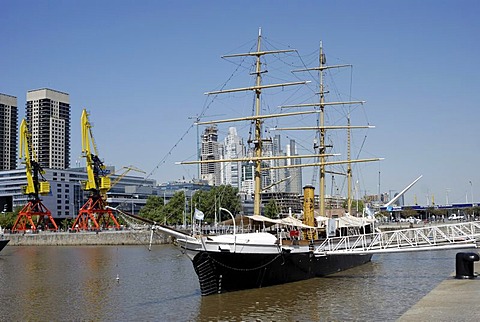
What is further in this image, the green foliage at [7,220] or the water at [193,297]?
the green foliage at [7,220]

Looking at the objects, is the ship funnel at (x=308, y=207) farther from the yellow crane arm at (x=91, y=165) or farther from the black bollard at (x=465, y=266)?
the yellow crane arm at (x=91, y=165)

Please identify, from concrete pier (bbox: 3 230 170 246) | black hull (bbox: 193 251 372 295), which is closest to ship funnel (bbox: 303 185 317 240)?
black hull (bbox: 193 251 372 295)

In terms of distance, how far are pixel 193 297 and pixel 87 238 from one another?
7960cm

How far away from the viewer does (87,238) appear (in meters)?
110

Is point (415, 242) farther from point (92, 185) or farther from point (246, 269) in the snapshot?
point (92, 185)

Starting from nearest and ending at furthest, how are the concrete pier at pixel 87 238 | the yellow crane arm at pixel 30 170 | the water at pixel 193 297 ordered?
the water at pixel 193 297, the concrete pier at pixel 87 238, the yellow crane arm at pixel 30 170

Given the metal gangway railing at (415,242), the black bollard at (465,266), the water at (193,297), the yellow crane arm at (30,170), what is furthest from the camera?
the yellow crane arm at (30,170)

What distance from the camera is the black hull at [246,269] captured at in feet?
110

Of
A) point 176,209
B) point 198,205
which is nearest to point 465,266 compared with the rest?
point 176,209

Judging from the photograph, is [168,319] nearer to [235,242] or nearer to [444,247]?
[235,242]

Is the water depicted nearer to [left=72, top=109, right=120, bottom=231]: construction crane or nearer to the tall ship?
the tall ship

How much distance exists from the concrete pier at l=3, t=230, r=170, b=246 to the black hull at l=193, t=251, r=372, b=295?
2343 inches

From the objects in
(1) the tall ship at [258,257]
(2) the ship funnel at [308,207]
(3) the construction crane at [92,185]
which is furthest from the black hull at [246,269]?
(3) the construction crane at [92,185]

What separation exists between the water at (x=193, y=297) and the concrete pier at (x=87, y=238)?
163 ft
